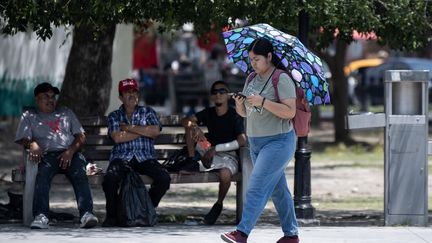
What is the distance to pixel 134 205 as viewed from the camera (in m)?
9.54

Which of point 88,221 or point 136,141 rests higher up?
point 136,141

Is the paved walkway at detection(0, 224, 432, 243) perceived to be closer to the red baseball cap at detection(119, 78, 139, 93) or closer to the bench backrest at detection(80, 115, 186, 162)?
the bench backrest at detection(80, 115, 186, 162)

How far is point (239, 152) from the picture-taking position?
33.0ft

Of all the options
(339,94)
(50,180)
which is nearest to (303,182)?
(50,180)

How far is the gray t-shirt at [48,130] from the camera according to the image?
973cm

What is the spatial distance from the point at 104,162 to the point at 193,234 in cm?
161

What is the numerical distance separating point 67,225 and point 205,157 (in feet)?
4.82

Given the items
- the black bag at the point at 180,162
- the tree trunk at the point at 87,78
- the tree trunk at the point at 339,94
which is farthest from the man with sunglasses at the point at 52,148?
the tree trunk at the point at 339,94

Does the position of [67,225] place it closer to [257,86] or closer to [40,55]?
[257,86]

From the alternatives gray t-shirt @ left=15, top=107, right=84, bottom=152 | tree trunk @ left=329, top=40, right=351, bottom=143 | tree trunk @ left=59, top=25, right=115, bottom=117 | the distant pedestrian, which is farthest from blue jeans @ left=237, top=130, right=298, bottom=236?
tree trunk @ left=329, top=40, right=351, bottom=143

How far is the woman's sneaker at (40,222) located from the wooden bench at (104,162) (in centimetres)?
26

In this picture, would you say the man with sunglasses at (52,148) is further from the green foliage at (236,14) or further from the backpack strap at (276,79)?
the backpack strap at (276,79)

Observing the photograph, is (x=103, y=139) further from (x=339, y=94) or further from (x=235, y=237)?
(x=339, y=94)

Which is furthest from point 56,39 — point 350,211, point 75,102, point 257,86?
point 257,86
